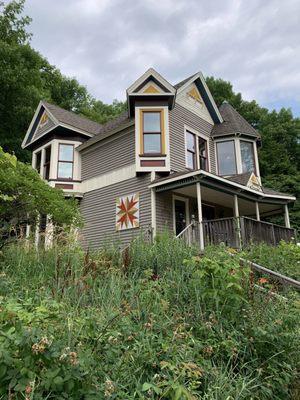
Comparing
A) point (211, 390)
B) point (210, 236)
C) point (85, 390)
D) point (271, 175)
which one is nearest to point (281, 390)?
point (211, 390)

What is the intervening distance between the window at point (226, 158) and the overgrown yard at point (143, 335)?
11.5 m

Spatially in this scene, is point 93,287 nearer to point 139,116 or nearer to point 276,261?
point 276,261

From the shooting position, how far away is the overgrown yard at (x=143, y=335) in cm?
224

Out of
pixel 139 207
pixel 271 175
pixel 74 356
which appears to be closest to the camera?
pixel 74 356

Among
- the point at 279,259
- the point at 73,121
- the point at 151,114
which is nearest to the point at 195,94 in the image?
the point at 151,114

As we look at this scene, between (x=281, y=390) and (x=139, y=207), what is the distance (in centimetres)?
1018

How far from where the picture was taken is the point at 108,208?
14477 millimetres

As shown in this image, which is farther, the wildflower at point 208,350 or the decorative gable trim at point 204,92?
the decorative gable trim at point 204,92

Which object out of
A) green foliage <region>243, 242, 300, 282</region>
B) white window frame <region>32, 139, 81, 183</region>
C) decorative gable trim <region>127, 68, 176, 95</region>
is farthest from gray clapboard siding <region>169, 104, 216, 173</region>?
green foliage <region>243, 242, 300, 282</region>

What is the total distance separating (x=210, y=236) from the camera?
10305 mm

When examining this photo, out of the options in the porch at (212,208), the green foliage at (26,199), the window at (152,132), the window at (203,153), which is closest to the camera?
the green foliage at (26,199)

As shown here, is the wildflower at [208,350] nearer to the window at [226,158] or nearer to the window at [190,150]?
the window at [190,150]

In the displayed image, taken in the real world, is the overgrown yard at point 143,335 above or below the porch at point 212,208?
below

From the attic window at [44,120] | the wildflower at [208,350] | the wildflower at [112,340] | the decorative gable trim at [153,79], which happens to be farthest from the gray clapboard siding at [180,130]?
the wildflower at [112,340]
